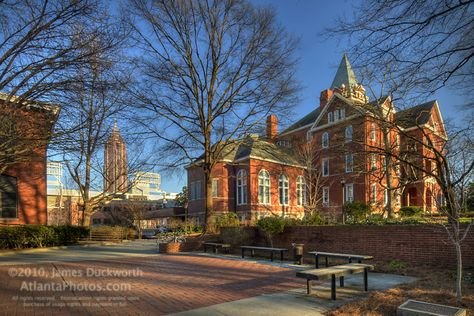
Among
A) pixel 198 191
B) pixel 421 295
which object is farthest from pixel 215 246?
pixel 198 191

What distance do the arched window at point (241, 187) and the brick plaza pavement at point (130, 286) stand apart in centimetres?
2480

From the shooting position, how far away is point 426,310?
5.98m

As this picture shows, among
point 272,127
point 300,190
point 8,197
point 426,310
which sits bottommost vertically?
point 426,310

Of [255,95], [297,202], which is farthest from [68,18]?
[297,202]

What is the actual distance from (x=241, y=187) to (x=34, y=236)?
70.7ft

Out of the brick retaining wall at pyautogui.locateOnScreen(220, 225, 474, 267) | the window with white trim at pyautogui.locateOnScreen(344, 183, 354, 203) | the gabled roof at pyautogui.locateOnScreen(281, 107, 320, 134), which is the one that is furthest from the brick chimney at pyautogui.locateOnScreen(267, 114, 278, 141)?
the gabled roof at pyautogui.locateOnScreen(281, 107, 320, 134)

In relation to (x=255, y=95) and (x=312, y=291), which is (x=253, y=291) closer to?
(x=312, y=291)

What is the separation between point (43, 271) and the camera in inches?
442

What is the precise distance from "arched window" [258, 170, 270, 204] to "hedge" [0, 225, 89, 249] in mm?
19316

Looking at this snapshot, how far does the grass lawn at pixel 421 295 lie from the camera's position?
6.51 metres

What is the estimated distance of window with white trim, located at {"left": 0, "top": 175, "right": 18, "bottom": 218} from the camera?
2248cm

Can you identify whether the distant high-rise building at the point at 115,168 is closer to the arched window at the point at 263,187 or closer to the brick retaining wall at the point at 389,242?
the arched window at the point at 263,187

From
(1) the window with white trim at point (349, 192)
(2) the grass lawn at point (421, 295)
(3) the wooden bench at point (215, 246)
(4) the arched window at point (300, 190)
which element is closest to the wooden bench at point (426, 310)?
(2) the grass lawn at point (421, 295)

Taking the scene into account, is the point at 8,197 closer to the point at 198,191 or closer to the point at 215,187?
the point at 215,187
